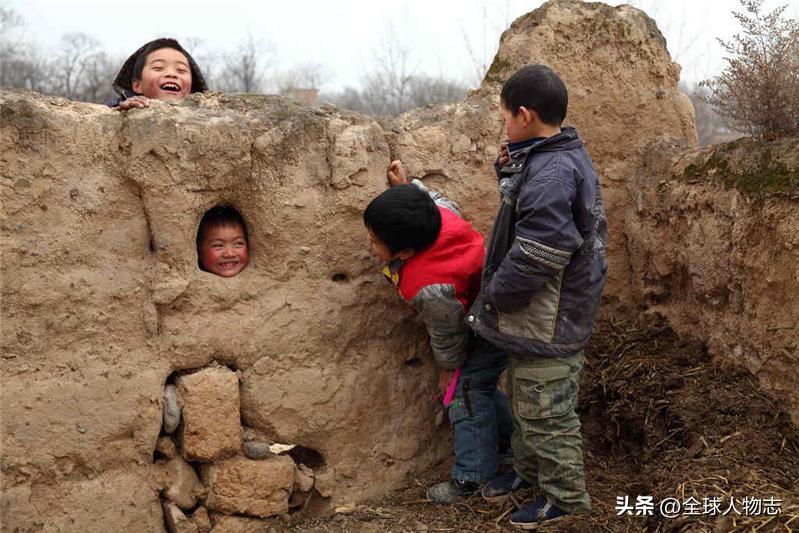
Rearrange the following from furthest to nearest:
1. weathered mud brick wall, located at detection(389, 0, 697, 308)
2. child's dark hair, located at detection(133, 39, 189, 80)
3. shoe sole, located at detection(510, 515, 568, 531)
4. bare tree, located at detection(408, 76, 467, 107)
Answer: bare tree, located at detection(408, 76, 467, 107) → child's dark hair, located at detection(133, 39, 189, 80) → weathered mud brick wall, located at detection(389, 0, 697, 308) → shoe sole, located at detection(510, 515, 568, 531)

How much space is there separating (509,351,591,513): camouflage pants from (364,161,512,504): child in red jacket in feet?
0.80

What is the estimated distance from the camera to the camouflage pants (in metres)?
2.72

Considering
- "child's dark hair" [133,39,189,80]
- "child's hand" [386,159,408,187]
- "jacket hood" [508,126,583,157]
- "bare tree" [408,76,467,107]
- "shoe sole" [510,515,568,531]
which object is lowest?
"shoe sole" [510,515,568,531]

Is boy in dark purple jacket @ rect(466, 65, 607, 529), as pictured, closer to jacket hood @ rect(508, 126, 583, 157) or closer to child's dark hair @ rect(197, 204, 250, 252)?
jacket hood @ rect(508, 126, 583, 157)

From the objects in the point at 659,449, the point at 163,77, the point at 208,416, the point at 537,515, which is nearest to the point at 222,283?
the point at 208,416

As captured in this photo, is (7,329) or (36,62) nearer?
(7,329)

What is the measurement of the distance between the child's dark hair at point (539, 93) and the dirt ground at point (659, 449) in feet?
3.92

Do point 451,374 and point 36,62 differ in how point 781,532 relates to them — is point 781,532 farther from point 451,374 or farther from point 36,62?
point 36,62

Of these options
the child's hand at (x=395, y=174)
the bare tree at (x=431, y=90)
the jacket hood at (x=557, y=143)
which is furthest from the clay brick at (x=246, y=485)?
the bare tree at (x=431, y=90)

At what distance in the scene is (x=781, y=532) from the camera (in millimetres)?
2436

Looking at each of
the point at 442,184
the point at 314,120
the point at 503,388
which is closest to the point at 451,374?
the point at 503,388

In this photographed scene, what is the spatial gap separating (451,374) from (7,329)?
156 cm

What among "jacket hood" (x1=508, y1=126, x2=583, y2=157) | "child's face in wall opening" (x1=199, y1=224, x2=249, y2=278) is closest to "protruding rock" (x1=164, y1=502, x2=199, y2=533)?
"child's face in wall opening" (x1=199, y1=224, x2=249, y2=278)

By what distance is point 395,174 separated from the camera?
3.16m
